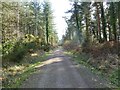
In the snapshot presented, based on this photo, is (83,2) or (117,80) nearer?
(117,80)

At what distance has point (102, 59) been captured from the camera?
20672 millimetres

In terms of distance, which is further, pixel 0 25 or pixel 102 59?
pixel 0 25

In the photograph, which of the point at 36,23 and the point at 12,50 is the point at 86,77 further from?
the point at 36,23

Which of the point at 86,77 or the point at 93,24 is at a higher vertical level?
the point at 93,24

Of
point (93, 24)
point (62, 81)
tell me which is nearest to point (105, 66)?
point (62, 81)

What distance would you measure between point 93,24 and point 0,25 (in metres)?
35.4

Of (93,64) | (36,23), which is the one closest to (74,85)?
(93,64)

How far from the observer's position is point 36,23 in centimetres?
6178

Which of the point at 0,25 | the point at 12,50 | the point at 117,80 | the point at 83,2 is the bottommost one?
the point at 117,80

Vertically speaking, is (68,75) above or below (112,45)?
below

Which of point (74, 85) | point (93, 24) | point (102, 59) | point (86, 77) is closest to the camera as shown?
point (74, 85)

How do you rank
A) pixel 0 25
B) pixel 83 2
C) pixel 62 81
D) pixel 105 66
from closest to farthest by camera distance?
pixel 62 81 < pixel 105 66 < pixel 0 25 < pixel 83 2

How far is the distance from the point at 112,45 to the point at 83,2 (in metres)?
21.1

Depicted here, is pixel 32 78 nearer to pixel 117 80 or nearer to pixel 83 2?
pixel 117 80
